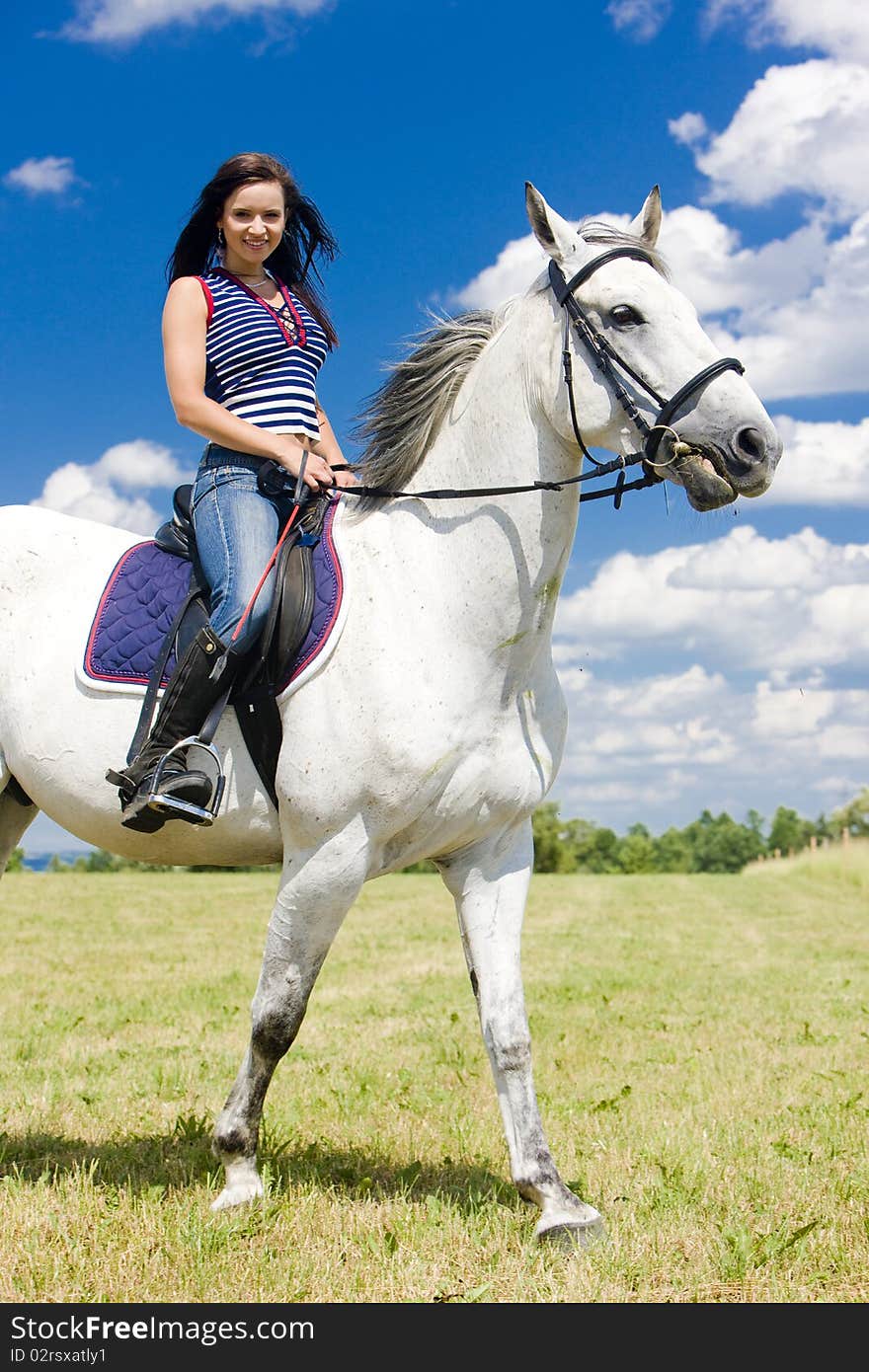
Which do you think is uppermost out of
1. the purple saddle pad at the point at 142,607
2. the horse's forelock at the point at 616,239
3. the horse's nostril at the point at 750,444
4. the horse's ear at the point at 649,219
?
the horse's ear at the point at 649,219

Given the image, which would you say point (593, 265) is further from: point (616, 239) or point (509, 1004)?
point (509, 1004)

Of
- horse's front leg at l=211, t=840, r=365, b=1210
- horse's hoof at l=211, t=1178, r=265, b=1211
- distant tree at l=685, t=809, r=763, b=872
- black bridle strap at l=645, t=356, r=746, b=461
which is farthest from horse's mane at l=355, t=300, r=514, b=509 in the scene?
distant tree at l=685, t=809, r=763, b=872

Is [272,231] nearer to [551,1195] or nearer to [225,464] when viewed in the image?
[225,464]

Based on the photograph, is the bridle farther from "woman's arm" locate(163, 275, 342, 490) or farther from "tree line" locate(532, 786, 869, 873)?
"tree line" locate(532, 786, 869, 873)

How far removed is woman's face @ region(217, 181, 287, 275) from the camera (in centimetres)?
498

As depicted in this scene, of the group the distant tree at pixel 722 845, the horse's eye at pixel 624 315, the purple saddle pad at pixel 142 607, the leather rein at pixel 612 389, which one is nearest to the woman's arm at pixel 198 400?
the purple saddle pad at pixel 142 607

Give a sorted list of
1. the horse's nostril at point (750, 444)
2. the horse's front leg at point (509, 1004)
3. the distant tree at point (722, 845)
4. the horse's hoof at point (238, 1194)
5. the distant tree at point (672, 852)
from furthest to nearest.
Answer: the distant tree at point (722, 845)
the distant tree at point (672, 852)
the horse's hoof at point (238, 1194)
the horse's front leg at point (509, 1004)
the horse's nostril at point (750, 444)

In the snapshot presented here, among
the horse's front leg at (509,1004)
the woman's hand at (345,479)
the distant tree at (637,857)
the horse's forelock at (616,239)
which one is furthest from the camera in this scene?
the distant tree at (637,857)

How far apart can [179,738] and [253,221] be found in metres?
2.21

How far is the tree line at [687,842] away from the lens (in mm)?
79500

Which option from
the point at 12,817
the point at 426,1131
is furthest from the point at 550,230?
the point at 426,1131

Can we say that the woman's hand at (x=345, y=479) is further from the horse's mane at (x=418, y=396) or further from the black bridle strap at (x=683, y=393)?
the black bridle strap at (x=683, y=393)

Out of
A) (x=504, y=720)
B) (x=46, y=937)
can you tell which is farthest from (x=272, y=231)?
(x=46, y=937)
